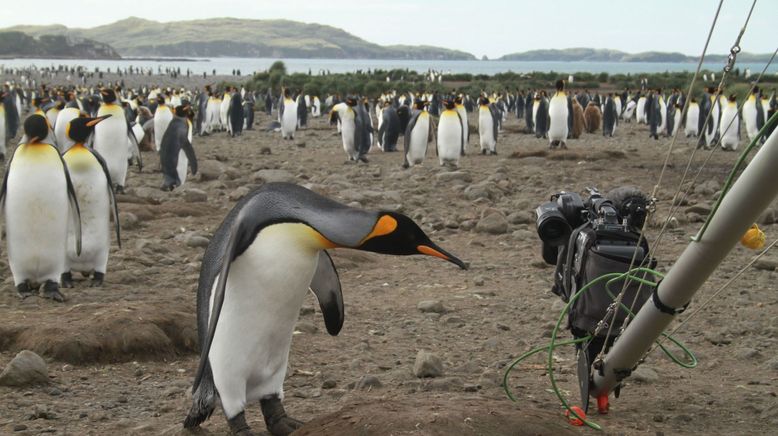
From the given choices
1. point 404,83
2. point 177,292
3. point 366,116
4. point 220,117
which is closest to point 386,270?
point 177,292

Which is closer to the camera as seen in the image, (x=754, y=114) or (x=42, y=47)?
(x=754, y=114)

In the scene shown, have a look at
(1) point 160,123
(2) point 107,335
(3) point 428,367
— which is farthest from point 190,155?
(3) point 428,367

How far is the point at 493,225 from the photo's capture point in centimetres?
932

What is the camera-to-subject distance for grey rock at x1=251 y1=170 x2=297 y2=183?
13.1 metres

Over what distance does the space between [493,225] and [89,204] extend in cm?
407

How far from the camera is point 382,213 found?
3352 millimetres

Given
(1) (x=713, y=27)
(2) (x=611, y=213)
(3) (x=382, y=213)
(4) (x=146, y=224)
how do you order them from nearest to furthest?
1. (1) (x=713, y=27)
2. (3) (x=382, y=213)
3. (2) (x=611, y=213)
4. (4) (x=146, y=224)

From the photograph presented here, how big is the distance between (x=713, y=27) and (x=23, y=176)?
16.3ft

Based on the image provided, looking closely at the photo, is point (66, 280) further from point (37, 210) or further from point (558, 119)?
point (558, 119)

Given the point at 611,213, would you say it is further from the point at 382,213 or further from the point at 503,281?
the point at 503,281

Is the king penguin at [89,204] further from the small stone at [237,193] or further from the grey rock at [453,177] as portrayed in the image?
the grey rock at [453,177]

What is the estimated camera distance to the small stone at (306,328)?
18.7 feet

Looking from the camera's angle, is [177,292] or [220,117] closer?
[177,292]

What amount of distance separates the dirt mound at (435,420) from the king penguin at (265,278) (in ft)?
1.75
